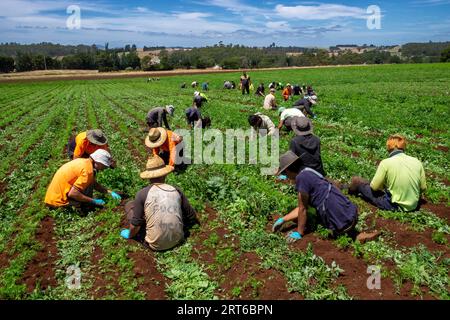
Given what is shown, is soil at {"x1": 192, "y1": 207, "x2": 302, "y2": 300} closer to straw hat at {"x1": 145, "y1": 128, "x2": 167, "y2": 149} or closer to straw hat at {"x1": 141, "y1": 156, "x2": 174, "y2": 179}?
straw hat at {"x1": 141, "y1": 156, "x2": 174, "y2": 179}

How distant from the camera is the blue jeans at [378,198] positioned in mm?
6988

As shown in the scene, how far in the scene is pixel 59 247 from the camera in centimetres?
652

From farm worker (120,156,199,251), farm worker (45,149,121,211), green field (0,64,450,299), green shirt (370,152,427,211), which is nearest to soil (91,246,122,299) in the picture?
green field (0,64,450,299)

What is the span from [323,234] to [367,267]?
0.93m

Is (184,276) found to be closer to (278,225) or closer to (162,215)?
(162,215)

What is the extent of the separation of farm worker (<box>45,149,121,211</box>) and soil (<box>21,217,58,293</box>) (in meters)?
0.64

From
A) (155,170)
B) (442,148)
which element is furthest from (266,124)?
(155,170)

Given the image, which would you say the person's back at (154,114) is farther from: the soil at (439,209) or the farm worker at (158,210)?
the soil at (439,209)

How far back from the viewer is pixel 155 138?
8852 mm

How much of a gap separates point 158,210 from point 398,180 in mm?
4356

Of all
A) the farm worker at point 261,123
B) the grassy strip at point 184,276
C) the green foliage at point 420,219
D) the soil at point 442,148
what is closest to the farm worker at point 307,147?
the green foliage at point 420,219

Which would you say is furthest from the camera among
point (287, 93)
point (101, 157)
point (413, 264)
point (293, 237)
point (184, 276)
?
point (287, 93)

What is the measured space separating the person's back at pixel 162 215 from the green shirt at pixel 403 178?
387 cm
